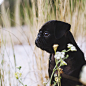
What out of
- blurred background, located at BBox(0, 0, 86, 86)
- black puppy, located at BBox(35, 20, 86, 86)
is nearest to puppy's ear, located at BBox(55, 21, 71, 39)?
black puppy, located at BBox(35, 20, 86, 86)

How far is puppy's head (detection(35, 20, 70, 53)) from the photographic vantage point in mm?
881

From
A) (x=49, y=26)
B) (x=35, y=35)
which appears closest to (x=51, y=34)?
(x=49, y=26)

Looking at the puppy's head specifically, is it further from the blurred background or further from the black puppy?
the blurred background

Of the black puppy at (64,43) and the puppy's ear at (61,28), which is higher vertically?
the puppy's ear at (61,28)

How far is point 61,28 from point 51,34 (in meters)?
0.08

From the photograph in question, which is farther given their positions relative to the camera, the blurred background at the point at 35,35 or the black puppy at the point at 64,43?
the blurred background at the point at 35,35

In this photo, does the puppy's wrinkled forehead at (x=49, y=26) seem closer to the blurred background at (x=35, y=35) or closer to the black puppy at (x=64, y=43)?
the black puppy at (x=64, y=43)

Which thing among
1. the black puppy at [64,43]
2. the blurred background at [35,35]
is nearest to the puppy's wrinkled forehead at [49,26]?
the black puppy at [64,43]

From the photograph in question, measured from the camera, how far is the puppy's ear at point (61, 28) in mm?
863

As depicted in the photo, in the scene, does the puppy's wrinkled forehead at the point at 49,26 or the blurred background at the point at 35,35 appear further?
the blurred background at the point at 35,35

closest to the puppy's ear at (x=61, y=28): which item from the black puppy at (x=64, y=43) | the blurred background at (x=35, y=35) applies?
the black puppy at (x=64, y=43)

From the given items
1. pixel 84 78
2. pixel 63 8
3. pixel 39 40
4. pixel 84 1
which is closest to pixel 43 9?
pixel 63 8

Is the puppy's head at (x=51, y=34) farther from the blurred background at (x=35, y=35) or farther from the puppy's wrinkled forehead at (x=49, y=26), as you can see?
the blurred background at (x=35, y=35)

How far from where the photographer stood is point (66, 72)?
859 mm
